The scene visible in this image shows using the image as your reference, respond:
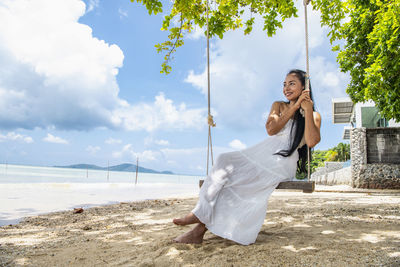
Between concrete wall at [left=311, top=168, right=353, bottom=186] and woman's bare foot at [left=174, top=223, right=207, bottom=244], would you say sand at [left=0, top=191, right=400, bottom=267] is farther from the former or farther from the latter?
concrete wall at [left=311, top=168, right=353, bottom=186]

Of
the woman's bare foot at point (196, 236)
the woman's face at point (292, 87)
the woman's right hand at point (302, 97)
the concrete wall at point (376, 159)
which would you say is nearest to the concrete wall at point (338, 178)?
the concrete wall at point (376, 159)

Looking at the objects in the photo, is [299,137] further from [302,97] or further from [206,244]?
[206,244]

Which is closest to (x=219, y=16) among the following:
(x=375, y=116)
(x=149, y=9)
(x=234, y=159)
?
(x=149, y=9)

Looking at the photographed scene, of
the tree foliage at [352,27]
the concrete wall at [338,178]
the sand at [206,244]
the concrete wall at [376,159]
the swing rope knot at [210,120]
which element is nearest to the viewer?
the sand at [206,244]

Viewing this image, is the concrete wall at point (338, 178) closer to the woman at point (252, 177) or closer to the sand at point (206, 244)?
the sand at point (206, 244)

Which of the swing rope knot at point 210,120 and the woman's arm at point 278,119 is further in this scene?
the swing rope knot at point 210,120

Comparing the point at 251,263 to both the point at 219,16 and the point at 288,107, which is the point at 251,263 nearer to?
the point at 288,107

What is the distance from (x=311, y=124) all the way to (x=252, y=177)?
2.31 ft

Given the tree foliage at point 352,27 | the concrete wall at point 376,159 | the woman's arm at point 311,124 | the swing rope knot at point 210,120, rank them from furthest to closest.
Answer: the concrete wall at point 376,159
the tree foliage at point 352,27
the swing rope knot at point 210,120
the woman's arm at point 311,124

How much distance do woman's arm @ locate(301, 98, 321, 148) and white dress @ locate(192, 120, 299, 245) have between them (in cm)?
17

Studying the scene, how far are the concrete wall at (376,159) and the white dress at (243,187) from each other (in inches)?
381

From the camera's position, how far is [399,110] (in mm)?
7746

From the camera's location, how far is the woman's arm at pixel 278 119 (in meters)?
2.65

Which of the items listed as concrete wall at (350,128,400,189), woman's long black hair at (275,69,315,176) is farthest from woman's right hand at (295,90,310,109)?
concrete wall at (350,128,400,189)
